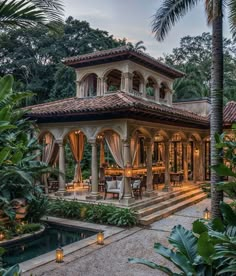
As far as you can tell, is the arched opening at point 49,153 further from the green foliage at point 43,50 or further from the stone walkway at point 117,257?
the green foliage at point 43,50

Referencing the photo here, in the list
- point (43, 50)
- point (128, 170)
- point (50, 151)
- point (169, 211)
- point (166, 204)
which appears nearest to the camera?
point (128, 170)

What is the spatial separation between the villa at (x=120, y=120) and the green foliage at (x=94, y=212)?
924 millimetres

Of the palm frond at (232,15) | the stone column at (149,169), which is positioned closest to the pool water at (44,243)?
the stone column at (149,169)

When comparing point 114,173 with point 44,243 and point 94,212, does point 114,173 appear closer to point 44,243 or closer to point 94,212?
point 94,212

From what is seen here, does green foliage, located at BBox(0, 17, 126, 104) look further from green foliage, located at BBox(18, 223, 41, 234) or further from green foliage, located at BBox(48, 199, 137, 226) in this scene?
green foliage, located at BBox(18, 223, 41, 234)

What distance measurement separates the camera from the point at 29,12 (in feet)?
13.0

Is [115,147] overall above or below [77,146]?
below

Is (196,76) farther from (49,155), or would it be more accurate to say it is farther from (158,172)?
(49,155)

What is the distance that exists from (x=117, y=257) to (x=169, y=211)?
5.41 m

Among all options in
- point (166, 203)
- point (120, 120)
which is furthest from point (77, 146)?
point (166, 203)

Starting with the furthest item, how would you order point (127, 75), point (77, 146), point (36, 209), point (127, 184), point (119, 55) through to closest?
point (77, 146), point (127, 75), point (119, 55), point (127, 184), point (36, 209)

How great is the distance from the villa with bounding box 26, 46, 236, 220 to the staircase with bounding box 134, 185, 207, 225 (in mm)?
530

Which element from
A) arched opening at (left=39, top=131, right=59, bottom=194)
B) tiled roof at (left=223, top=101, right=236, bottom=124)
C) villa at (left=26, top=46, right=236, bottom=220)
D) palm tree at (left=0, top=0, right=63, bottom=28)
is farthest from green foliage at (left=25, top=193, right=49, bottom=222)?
tiled roof at (left=223, top=101, right=236, bottom=124)

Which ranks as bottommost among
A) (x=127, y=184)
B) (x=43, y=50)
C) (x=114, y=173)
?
(x=127, y=184)
